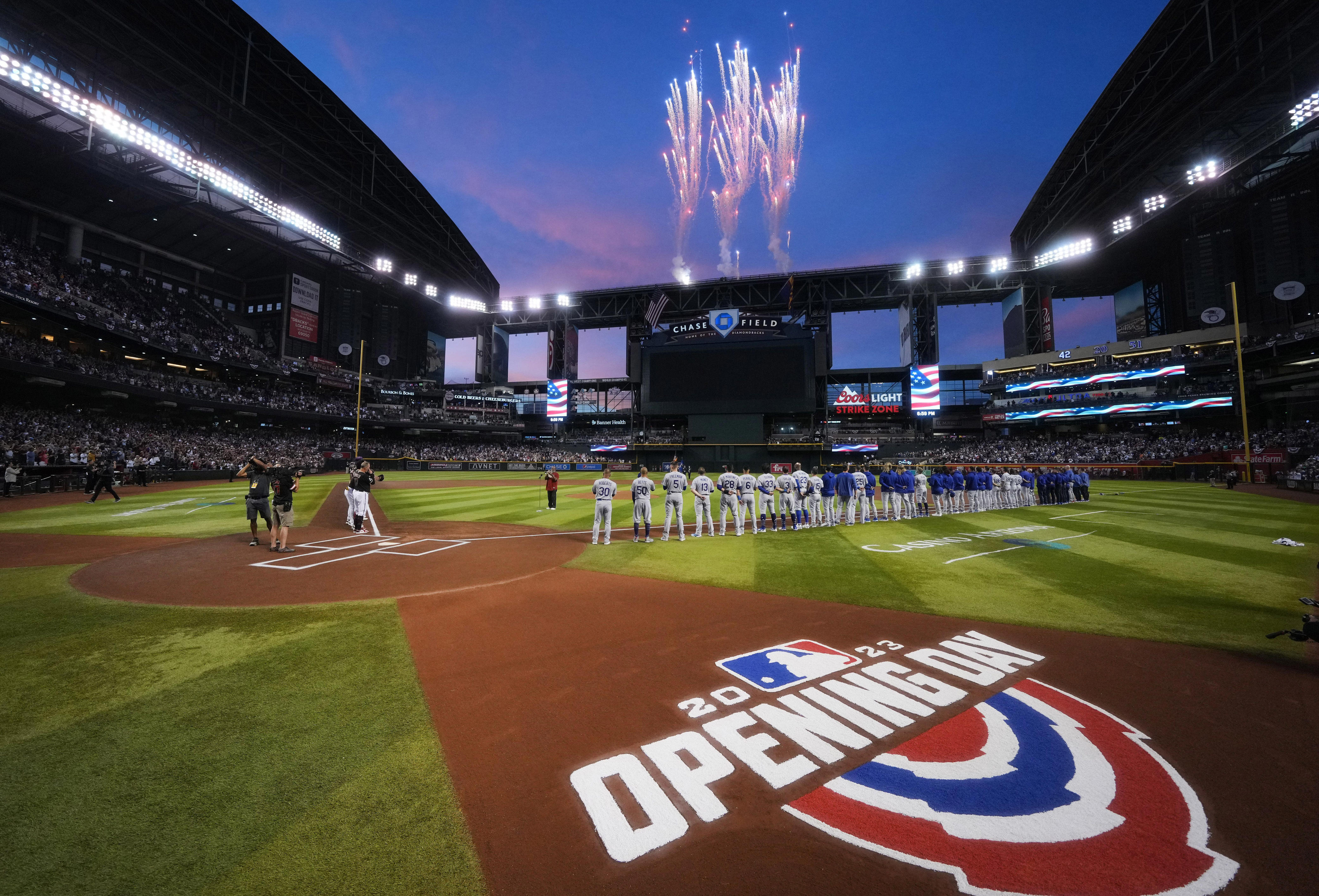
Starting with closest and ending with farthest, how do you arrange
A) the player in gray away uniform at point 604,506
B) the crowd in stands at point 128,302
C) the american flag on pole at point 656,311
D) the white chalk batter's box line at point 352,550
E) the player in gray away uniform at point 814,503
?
the white chalk batter's box line at point 352,550 < the player in gray away uniform at point 604,506 < the player in gray away uniform at point 814,503 < the crowd in stands at point 128,302 < the american flag on pole at point 656,311

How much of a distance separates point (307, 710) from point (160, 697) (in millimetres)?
1386

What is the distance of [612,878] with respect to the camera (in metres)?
2.26

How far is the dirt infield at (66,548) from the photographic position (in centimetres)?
879

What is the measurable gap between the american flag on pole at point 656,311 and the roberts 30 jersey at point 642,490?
42.0 m

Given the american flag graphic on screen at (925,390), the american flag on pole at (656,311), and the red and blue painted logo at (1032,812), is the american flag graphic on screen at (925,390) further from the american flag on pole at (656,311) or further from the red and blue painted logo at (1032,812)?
the red and blue painted logo at (1032,812)

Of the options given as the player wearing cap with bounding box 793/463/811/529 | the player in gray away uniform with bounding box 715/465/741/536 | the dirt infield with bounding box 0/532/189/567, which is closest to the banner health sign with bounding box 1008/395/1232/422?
the player wearing cap with bounding box 793/463/811/529

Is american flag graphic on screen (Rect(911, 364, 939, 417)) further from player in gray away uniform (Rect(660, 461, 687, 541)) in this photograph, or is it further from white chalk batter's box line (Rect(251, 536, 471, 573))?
white chalk batter's box line (Rect(251, 536, 471, 573))

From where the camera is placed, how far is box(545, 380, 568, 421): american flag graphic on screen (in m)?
57.4

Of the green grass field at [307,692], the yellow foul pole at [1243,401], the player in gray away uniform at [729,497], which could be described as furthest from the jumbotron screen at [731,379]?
the green grass field at [307,692]

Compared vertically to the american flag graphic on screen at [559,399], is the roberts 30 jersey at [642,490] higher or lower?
lower

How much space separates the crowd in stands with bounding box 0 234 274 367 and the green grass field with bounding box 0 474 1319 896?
102ft

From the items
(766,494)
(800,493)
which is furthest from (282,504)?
(800,493)

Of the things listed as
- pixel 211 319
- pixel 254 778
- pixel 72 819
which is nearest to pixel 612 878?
pixel 254 778

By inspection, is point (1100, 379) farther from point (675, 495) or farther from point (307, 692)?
point (307, 692)
